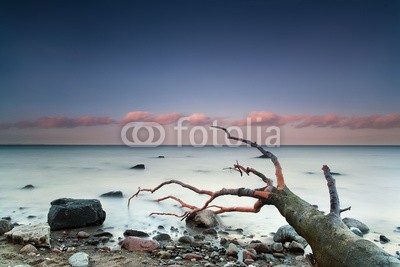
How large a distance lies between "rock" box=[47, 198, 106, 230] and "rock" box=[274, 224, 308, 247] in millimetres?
3713

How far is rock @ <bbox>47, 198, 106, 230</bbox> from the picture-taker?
5.82 meters

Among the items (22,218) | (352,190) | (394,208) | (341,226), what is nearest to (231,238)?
(341,226)

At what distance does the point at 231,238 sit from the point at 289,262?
54.8 inches

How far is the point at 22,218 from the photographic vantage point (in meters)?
7.19

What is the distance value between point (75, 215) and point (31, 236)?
1.58 metres

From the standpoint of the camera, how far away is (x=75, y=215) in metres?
5.98

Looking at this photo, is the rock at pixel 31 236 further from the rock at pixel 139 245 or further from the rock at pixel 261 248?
the rock at pixel 261 248

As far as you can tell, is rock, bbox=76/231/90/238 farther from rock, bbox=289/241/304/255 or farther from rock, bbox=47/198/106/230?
rock, bbox=289/241/304/255

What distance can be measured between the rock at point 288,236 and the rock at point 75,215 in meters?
3.71

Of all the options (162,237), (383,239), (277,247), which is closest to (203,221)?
(162,237)

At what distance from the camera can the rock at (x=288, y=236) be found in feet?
16.5

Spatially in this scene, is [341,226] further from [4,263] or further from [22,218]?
[22,218]

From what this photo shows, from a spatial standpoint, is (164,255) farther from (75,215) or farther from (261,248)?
(75,215)

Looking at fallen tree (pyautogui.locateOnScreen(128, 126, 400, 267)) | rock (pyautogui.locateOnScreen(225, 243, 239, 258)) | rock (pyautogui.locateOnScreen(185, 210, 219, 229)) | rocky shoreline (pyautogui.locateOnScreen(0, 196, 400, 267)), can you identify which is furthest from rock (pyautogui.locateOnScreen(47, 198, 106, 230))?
fallen tree (pyautogui.locateOnScreen(128, 126, 400, 267))
